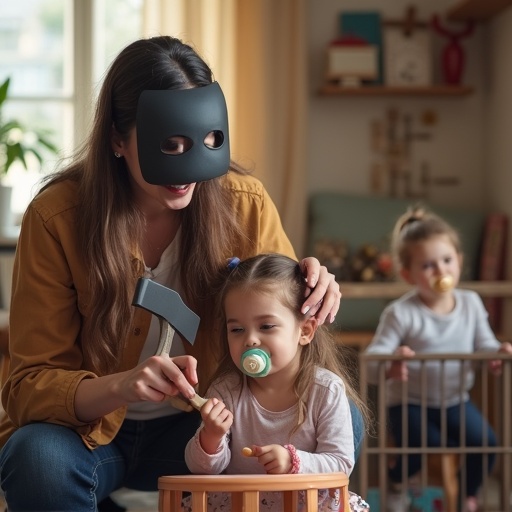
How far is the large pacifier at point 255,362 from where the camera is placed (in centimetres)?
171

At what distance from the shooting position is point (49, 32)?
14.1 ft

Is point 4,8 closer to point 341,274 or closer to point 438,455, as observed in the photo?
point 341,274

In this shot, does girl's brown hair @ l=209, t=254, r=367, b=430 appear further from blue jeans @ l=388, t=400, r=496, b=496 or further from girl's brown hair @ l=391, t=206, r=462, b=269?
girl's brown hair @ l=391, t=206, r=462, b=269

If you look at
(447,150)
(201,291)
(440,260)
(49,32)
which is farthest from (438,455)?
(49,32)

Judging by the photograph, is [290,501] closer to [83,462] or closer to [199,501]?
[199,501]

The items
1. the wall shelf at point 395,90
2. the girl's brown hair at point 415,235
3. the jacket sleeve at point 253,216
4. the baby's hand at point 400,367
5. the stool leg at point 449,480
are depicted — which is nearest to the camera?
the jacket sleeve at point 253,216

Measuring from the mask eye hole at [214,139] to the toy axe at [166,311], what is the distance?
0.31 metres

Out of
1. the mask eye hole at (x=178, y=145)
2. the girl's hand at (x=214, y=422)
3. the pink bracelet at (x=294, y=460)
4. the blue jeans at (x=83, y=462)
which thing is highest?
the mask eye hole at (x=178, y=145)

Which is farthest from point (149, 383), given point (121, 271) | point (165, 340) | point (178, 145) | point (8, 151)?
point (8, 151)

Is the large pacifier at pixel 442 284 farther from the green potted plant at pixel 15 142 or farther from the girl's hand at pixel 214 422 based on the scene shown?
the green potted plant at pixel 15 142

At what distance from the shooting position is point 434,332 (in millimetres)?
2838

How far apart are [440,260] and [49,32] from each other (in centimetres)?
228

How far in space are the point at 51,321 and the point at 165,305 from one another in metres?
0.31

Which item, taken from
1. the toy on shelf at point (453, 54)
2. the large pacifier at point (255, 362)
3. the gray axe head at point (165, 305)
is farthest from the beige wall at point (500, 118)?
the gray axe head at point (165, 305)
